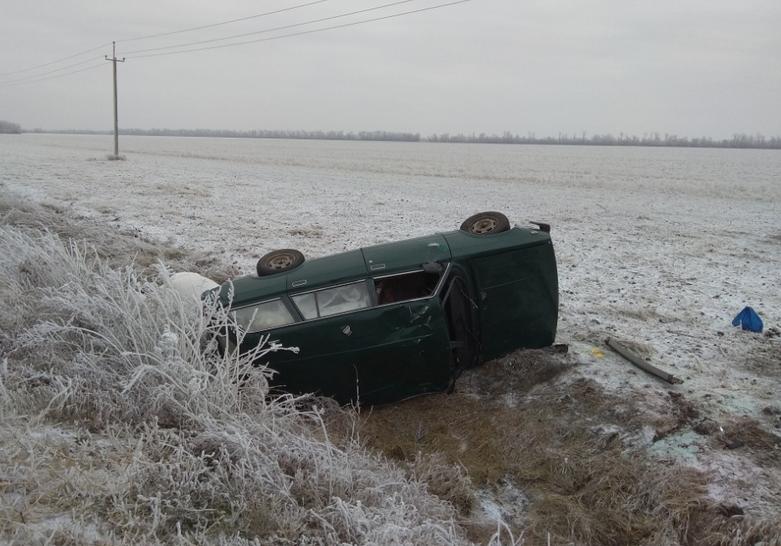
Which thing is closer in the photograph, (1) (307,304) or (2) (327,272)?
(1) (307,304)

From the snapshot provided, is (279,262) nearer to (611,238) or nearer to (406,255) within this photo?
(406,255)

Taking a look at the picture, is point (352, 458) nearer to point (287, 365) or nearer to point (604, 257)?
point (287, 365)

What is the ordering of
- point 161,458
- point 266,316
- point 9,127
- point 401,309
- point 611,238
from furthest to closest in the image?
point 9,127
point 611,238
point 266,316
point 401,309
point 161,458

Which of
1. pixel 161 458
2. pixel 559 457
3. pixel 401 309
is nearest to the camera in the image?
pixel 161 458

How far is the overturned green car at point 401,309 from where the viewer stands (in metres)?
5.11

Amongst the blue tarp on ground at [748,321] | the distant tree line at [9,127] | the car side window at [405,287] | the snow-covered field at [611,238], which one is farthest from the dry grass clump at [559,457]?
the distant tree line at [9,127]

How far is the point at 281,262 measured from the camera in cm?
602

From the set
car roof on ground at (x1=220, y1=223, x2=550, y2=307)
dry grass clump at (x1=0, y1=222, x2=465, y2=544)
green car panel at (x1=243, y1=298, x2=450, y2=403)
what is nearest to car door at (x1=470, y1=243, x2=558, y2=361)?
car roof on ground at (x1=220, y1=223, x2=550, y2=307)

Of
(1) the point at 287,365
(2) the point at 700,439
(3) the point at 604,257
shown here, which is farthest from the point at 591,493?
(3) the point at 604,257

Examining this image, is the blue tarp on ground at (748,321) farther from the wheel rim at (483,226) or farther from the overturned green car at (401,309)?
the wheel rim at (483,226)

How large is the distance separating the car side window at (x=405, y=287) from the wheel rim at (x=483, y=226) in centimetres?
71

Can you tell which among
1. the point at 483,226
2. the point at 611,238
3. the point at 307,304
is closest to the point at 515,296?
the point at 483,226

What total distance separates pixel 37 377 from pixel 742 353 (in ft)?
23.1

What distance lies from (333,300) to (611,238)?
971 centimetres
